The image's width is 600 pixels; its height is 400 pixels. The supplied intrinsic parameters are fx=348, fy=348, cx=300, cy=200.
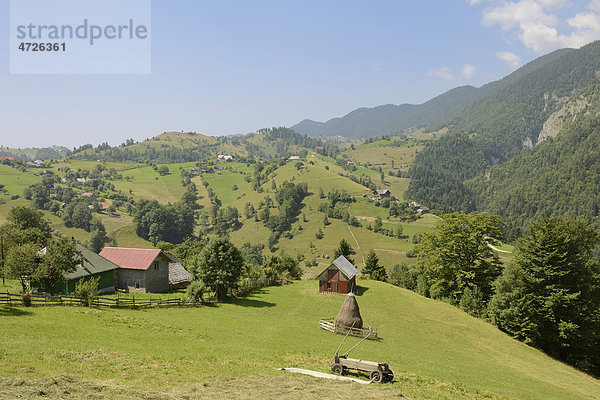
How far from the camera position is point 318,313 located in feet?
159

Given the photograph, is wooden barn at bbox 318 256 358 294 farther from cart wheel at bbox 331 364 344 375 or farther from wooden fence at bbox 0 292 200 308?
cart wheel at bbox 331 364 344 375

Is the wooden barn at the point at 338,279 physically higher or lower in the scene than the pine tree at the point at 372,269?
higher

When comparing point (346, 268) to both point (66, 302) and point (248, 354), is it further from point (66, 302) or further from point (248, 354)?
point (66, 302)

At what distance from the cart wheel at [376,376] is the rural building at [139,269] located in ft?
144

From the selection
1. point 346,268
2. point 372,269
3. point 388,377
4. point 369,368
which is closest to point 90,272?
point 346,268

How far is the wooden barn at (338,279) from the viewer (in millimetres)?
60500

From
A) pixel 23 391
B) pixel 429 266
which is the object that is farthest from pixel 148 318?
pixel 429 266

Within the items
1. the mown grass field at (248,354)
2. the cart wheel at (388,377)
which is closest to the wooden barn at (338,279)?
the mown grass field at (248,354)

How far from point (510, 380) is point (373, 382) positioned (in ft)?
47.1

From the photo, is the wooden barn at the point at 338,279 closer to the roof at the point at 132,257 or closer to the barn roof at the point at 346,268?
the barn roof at the point at 346,268

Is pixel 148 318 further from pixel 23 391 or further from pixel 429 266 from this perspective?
pixel 429 266

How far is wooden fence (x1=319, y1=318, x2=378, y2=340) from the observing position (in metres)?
37.0

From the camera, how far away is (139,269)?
56.0 m

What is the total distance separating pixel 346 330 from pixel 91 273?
124ft
